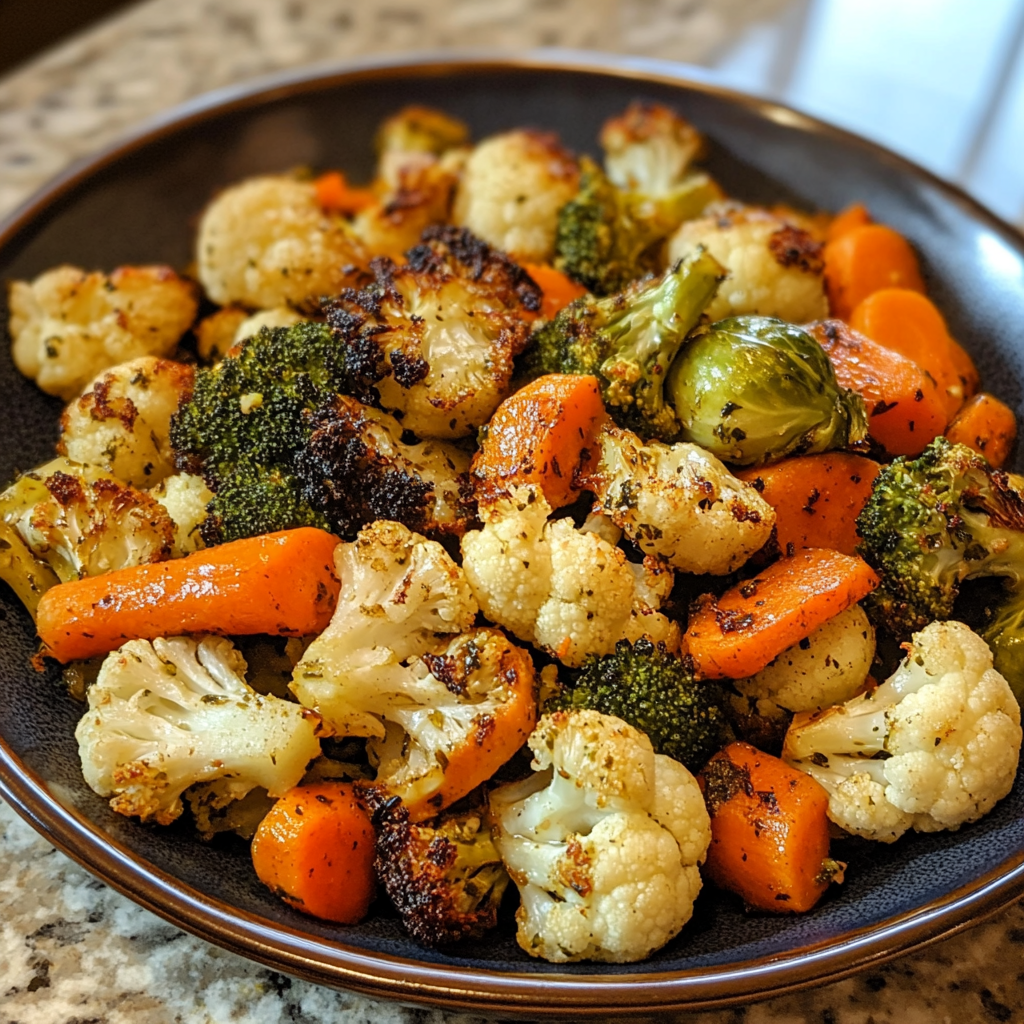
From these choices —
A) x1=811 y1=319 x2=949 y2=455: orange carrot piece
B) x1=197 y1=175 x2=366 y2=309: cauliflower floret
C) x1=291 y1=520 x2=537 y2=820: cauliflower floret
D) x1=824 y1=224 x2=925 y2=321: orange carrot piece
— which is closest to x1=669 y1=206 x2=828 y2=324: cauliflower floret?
x1=824 y1=224 x2=925 y2=321: orange carrot piece

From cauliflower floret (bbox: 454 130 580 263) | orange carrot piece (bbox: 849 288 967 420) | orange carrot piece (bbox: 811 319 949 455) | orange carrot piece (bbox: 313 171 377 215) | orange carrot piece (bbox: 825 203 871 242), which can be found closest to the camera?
orange carrot piece (bbox: 811 319 949 455)

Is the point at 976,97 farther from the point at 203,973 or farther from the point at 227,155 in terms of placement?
the point at 203,973

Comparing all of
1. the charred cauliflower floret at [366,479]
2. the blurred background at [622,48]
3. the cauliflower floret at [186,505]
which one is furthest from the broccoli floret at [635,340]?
the blurred background at [622,48]

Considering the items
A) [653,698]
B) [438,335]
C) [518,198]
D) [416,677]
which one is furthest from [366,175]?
[653,698]

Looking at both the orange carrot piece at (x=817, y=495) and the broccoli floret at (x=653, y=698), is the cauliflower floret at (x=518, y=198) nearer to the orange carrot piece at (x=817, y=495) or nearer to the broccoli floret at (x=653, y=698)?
the orange carrot piece at (x=817, y=495)

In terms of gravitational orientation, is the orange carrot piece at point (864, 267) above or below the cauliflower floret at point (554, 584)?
above

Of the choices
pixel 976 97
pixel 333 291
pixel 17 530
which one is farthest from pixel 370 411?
pixel 976 97

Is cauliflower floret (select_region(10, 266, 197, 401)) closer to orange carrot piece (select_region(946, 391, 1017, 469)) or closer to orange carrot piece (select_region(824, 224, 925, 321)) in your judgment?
orange carrot piece (select_region(824, 224, 925, 321))
